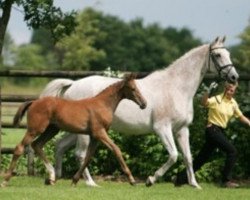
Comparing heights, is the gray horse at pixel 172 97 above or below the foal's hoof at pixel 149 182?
above

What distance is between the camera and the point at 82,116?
11.9 metres

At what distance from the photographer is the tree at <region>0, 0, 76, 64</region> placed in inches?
556

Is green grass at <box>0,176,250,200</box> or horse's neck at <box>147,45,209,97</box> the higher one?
horse's neck at <box>147,45,209,97</box>

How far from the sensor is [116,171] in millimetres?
14656

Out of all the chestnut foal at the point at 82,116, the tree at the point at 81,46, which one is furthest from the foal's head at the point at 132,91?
the tree at the point at 81,46

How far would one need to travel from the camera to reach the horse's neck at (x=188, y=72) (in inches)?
510

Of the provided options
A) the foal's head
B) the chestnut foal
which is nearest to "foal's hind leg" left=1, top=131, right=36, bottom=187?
the chestnut foal

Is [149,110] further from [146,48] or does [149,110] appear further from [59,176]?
[146,48]

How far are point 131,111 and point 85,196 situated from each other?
2.96 metres

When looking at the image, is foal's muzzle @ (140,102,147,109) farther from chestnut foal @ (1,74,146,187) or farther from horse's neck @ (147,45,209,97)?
horse's neck @ (147,45,209,97)

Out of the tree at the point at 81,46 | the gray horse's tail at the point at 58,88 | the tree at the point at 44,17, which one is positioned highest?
the tree at the point at 44,17

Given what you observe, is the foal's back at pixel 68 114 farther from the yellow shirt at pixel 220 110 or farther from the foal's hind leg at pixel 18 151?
the yellow shirt at pixel 220 110

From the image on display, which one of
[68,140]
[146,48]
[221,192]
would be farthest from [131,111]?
[146,48]

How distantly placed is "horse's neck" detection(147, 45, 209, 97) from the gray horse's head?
157mm
